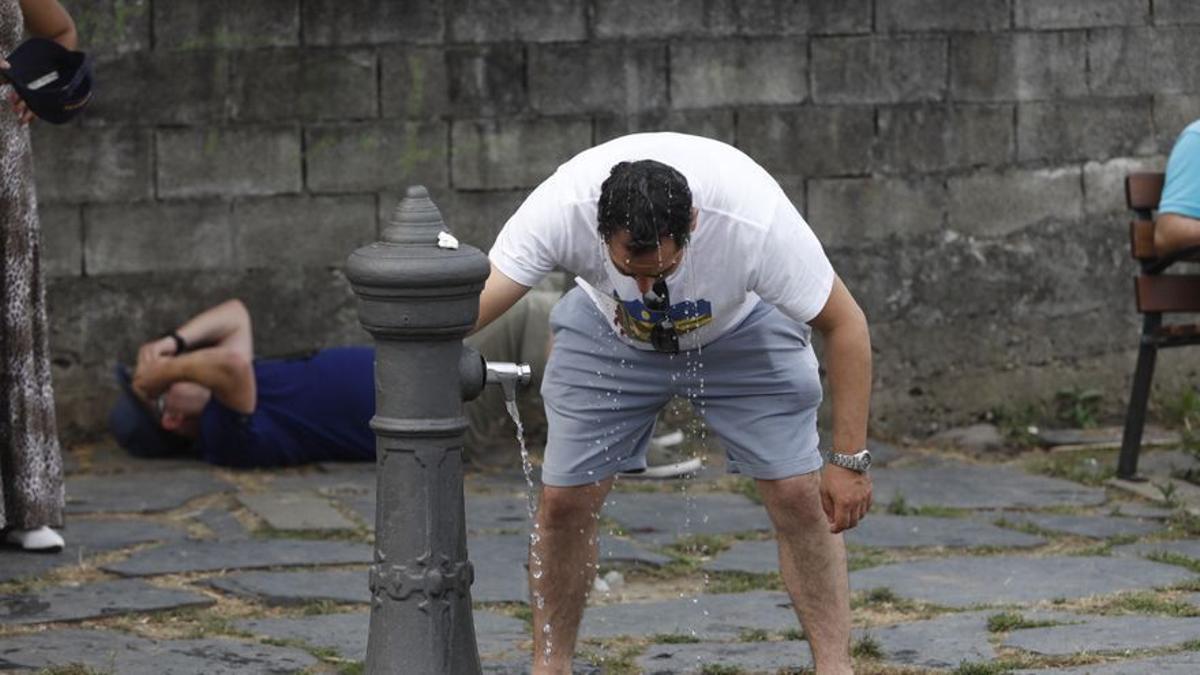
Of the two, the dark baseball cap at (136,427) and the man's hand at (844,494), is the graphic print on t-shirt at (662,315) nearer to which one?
the man's hand at (844,494)

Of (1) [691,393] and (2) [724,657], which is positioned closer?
(1) [691,393]

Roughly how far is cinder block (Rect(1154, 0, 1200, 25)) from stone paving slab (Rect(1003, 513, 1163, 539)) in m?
2.59

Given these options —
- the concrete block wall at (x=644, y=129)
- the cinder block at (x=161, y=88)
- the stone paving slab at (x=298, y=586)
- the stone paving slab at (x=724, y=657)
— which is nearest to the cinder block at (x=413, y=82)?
the concrete block wall at (x=644, y=129)

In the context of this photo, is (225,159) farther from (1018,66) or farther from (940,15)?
(1018,66)

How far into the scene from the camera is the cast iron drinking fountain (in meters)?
4.10

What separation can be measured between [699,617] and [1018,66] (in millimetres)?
3728

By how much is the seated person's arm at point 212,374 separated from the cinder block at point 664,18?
1894 mm

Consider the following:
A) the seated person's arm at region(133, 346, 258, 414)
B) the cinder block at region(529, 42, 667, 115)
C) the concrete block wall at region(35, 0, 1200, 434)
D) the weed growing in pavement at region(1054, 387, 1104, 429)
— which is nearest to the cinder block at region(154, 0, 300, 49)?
the concrete block wall at region(35, 0, 1200, 434)

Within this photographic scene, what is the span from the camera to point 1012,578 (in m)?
6.17

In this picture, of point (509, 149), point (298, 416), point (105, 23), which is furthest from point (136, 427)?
point (509, 149)

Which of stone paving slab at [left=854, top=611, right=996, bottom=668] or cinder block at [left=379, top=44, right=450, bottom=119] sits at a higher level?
cinder block at [left=379, top=44, right=450, bottom=119]

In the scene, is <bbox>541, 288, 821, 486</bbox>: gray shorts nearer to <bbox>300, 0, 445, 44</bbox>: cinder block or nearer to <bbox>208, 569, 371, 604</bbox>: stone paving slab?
<bbox>208, 569, 371, 604</bbox>: stone paving slab

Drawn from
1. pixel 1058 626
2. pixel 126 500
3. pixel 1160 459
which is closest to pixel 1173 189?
pixel 1160 459

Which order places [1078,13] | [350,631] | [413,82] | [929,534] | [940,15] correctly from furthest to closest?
[1078,13] → [940,15] → [413,82] → [929,534] → [350,631]
